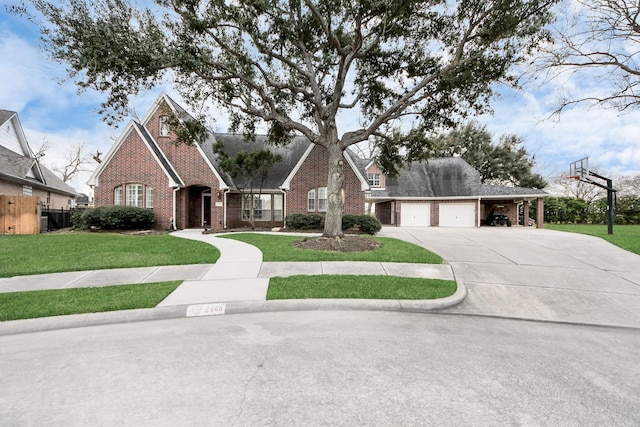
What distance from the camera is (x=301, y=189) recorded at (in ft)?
57.0

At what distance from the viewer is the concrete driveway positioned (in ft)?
15.9

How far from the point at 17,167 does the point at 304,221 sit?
1811 cm

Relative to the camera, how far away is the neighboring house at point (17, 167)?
1628 centimetres

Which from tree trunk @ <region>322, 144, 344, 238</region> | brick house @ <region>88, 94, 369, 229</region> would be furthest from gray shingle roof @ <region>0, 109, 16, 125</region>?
tree trunk @ <region>322, 144, 344, 238</region>

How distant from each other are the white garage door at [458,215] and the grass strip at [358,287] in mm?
19607

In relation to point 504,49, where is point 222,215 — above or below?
below

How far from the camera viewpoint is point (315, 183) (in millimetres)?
17453

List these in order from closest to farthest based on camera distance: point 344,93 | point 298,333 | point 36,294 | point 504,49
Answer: point 298,333
point 36,294
point 504,49
point 344,93

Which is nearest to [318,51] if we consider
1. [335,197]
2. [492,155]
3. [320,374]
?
[335,197]

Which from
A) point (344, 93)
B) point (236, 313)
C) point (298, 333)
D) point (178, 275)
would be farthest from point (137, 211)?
point (298, 333)

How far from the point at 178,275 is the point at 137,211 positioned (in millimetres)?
10808

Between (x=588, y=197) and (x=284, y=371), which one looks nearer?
(x=284, y=371)

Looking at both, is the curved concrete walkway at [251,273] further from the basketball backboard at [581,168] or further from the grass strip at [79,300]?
the basketball backboard at [581,168]

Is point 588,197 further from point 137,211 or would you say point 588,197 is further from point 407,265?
point 137,211
